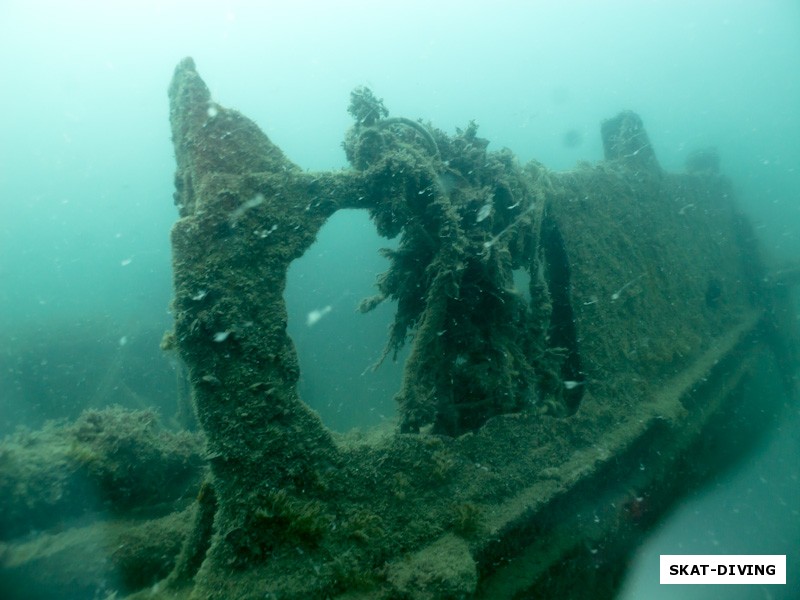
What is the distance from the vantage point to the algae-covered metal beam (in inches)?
135

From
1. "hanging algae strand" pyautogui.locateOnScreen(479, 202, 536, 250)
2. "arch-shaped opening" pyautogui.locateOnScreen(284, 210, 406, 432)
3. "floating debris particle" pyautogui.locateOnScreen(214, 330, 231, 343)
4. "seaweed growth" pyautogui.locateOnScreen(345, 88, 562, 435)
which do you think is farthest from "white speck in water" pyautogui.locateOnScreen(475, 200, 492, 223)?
"floating debris particle" pyautogui.locateOnScreen(214, 330, 231, 343)

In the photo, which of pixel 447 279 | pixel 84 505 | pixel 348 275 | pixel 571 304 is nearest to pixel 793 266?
pixel 571 304

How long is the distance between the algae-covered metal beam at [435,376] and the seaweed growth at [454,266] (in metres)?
0.03

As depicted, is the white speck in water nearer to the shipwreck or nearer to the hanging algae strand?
the shipwreck

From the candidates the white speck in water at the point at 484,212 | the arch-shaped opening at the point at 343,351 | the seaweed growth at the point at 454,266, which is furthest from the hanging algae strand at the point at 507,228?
the arch-shaped opening at the point at 343,351

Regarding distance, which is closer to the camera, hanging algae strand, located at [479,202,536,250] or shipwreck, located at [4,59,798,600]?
shipwreck, located at [4,59,798,600]

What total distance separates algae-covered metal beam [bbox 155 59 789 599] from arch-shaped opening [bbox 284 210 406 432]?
6.32ft

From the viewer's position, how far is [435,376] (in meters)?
5.18

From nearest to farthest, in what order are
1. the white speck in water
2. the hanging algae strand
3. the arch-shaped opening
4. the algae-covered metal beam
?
the algae-covered metal beam, the hanging algae strand, the white speck in water, the arch-shaped opening

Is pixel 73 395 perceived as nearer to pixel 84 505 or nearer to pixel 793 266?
pixel 84 505

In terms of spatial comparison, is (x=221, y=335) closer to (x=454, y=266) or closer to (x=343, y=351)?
(x=454, y=266)

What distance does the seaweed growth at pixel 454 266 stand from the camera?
5.03m

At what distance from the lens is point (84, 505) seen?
14.5ft

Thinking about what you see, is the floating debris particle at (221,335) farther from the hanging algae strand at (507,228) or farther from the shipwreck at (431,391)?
the hanging algae strand at (507,228)
